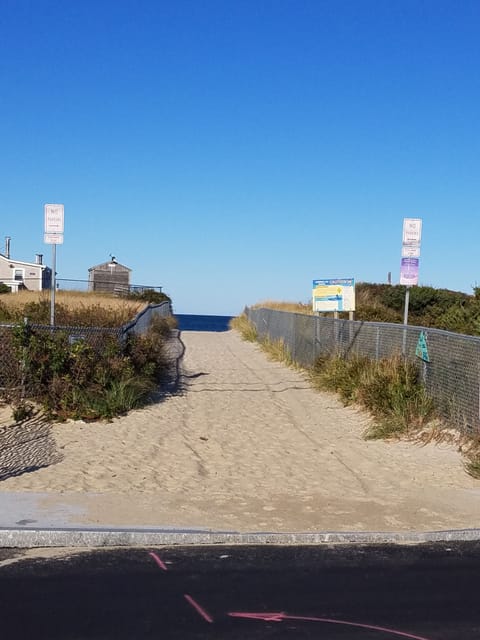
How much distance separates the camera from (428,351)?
13.3 meters

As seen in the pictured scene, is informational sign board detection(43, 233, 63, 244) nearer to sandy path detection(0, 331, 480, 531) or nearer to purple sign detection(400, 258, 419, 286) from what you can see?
sandy path detection(0, 331, 480, 531)

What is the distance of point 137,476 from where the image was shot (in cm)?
975

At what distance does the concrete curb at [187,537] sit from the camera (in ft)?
23.0

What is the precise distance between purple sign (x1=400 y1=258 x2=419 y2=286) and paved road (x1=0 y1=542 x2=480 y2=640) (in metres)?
8.04

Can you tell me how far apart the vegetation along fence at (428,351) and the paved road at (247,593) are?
4.46 meters

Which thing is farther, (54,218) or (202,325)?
(202,325)

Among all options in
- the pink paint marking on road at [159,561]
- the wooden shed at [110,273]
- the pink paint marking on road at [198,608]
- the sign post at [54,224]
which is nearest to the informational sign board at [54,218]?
the sign post at [54,224]

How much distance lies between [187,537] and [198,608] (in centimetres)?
→ 171

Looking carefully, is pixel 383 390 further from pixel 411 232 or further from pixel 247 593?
pixel 247 593

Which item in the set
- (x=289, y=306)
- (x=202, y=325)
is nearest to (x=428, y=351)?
(x=289, y=306)

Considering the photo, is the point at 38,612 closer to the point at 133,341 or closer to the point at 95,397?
the point at 95,397

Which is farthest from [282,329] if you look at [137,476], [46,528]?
[46,528]

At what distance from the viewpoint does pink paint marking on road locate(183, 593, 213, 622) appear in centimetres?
529

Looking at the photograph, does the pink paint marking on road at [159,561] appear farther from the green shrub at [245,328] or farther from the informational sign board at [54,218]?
the green shrub at [245,328]
